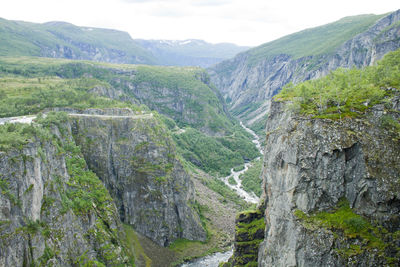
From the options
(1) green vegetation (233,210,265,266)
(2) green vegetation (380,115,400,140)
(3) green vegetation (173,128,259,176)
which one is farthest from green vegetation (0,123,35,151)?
(3) green vegetation (173,128,259,176)

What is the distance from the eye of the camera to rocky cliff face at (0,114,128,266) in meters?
48.1

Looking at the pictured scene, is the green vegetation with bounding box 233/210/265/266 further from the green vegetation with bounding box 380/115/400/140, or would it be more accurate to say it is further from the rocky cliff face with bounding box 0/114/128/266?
the green vegetation with bounding box 380/115/400/140

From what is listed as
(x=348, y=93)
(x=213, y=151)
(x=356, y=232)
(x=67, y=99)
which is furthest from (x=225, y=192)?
(x=356, y=232)

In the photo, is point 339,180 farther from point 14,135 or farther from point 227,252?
point 227,252

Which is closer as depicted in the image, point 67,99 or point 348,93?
point 348,93

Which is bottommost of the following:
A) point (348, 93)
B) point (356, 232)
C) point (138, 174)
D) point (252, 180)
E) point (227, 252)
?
point (227, 252)

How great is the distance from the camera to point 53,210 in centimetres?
5600

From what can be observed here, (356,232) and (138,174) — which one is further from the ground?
(356,232)

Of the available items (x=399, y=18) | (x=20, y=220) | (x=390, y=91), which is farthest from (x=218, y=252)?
(x=399, y=18)

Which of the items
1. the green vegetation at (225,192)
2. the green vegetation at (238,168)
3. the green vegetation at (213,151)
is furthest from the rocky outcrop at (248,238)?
the green vegetation at (238,168)

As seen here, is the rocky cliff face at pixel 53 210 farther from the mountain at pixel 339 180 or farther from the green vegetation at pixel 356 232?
the green vegetation at pixel 356 232

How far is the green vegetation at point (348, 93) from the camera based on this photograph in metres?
47.4

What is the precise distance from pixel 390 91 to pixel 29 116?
77.4 metres

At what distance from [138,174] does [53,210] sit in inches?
1321
